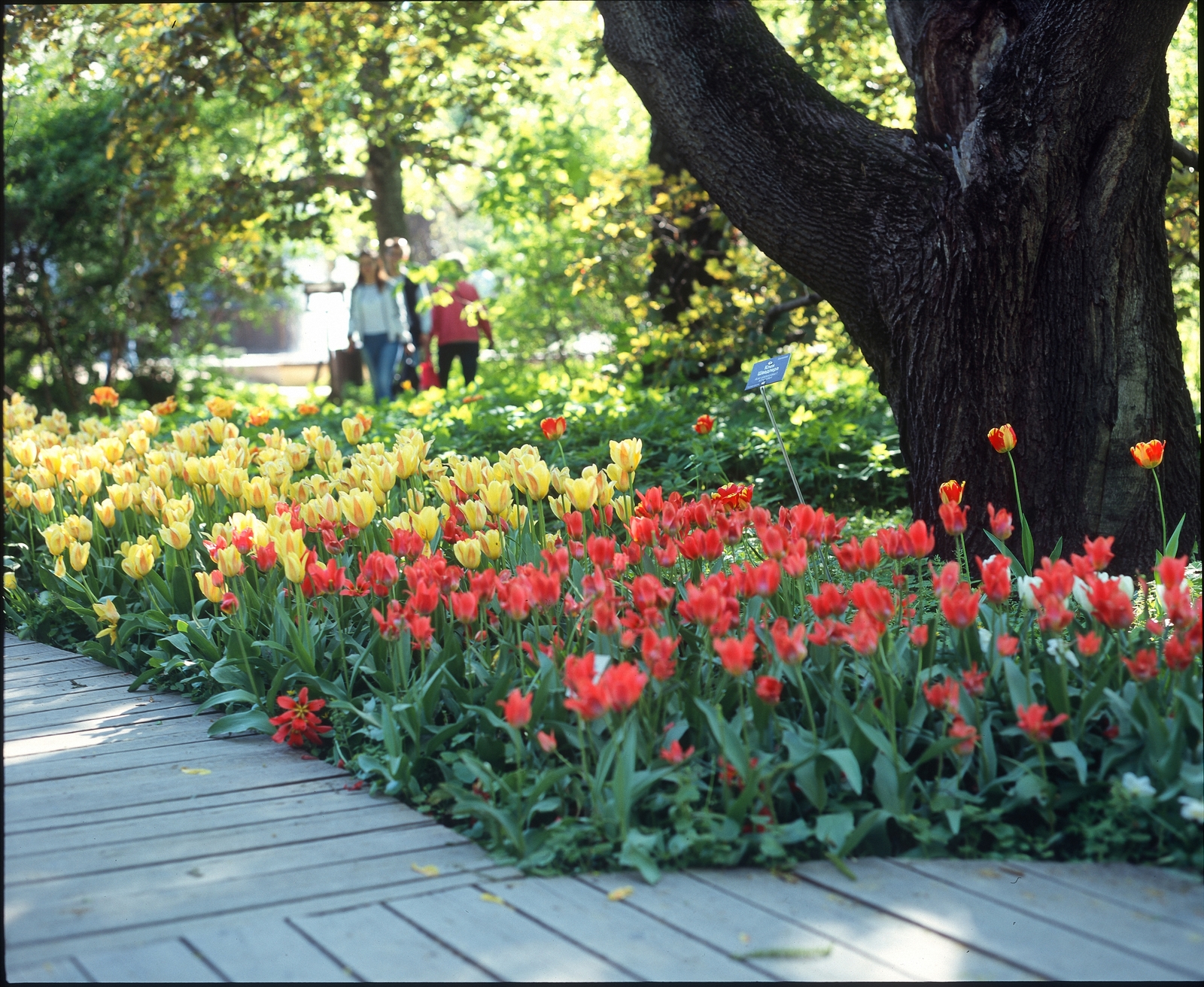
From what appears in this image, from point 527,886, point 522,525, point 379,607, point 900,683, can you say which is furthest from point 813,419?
point 527,886

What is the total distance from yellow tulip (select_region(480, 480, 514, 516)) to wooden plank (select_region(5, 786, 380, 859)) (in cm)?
102

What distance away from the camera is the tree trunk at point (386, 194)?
14.9m

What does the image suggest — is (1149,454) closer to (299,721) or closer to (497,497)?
(497,497)

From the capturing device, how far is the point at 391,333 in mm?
11328

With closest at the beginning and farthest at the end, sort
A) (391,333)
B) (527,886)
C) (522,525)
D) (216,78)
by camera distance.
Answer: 1. (527,886)
2. (522,525)
3. (216,78)
4. (391,333)

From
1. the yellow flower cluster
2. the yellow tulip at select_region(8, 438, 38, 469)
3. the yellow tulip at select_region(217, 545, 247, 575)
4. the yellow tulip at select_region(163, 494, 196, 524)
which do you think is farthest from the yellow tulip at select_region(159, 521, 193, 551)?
the yellow tulip at select_region(8, 438, 38, 469)

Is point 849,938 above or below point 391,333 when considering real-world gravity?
below

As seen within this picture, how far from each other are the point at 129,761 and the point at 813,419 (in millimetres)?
4943

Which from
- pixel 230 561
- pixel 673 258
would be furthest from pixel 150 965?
pixel 673 258

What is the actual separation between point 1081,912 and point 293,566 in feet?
7.16

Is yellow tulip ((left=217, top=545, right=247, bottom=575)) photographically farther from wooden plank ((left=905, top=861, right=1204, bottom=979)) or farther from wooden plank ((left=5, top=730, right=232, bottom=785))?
wooden plank ((left=905, top=861, right=1204, bottom=979))

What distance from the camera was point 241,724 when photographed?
3.27m

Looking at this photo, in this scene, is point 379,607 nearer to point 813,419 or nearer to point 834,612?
point 834,612

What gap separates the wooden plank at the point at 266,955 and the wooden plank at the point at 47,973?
19 centimetres
